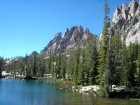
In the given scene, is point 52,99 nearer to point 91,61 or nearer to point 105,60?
point 105,60

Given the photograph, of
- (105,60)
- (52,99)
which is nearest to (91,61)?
(105,60)

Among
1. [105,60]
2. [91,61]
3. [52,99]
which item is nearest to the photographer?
[52,99]

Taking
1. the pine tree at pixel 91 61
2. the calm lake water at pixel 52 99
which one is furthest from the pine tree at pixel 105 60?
the pine tree at pixel 91 61

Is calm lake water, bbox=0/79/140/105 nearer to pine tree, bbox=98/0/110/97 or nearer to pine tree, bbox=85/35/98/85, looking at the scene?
pine tree, bbox=98/0/110/97

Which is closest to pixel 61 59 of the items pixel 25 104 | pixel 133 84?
pixel 133 84

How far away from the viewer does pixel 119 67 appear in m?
60.6

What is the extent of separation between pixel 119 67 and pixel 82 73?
20505mm

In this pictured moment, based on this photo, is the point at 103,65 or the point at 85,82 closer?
the point at 103,65

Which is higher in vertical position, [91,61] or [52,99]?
[91,61]

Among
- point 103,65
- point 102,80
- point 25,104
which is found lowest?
point 25,104

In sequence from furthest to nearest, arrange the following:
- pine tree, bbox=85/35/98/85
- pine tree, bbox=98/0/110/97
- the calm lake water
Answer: pine tree, bbox=85/35/98/85 → pine tree, bbox=98/0/110/97 → the calm lake water

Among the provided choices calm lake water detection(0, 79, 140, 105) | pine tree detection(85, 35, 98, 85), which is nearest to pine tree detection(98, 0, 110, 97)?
calm lake water detection(0, 79, 140, 105)

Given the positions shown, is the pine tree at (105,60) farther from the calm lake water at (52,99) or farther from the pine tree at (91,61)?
the pine tree at (91,61)

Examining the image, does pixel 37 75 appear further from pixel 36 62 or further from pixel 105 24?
pixel 105 24
